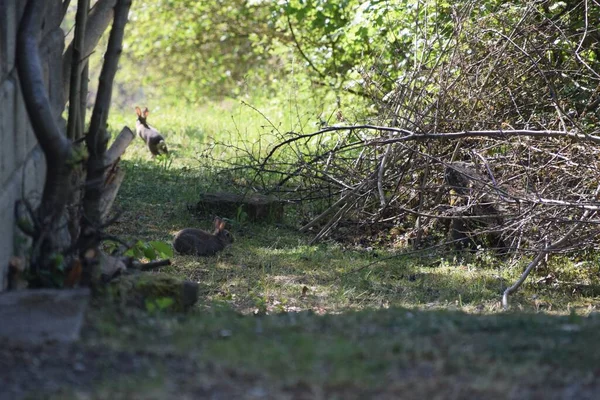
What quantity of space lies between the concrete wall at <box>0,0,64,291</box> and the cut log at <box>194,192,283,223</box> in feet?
13.0

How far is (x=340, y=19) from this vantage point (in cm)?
1467

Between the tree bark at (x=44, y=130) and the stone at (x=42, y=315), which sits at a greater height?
the tree bark at (x=44, y=130)

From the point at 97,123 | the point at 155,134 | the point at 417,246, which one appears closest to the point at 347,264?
the point at 417,246

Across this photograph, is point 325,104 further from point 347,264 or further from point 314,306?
point 314,306

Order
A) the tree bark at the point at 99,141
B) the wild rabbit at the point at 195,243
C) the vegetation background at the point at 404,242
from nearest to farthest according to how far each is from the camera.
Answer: the vegetation background at the point at 404,242
the tree bark at the point at 99,141
the wild rabbit at the point at 195,243

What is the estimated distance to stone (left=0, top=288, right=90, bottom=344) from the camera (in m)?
3.76

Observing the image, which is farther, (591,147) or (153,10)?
(153,10)

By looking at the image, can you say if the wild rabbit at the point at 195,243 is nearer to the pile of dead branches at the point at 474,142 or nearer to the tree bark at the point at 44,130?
the pile of dead branches at the point at 474,142

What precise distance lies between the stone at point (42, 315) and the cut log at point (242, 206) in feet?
16.7

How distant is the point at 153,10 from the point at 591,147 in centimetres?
1308

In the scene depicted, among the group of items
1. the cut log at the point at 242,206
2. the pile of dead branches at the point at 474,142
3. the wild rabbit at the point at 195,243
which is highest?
the pile of dead branches at the point at 474,142

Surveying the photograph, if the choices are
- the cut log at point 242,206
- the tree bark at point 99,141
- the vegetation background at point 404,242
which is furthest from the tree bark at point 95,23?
the cut log at point 242,206

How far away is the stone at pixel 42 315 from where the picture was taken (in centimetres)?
376

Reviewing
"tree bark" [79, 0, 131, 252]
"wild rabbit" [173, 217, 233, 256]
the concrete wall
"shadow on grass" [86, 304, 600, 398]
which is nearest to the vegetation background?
"shadow on grass" [86, 304, 600, 398]
